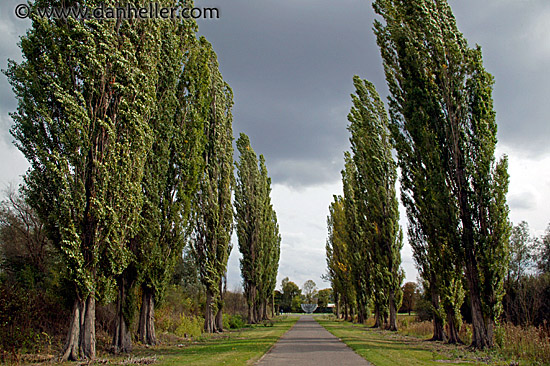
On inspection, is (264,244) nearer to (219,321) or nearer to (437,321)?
(219,321)

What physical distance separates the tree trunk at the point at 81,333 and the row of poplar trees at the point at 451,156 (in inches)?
456

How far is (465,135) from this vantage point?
13.2 m

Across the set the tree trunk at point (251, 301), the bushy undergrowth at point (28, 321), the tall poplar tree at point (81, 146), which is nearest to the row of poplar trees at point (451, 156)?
the tall poplar tree at point (81, 146)

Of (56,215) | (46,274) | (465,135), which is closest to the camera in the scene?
(56,215)

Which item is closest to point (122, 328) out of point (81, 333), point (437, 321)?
point (81, 333)

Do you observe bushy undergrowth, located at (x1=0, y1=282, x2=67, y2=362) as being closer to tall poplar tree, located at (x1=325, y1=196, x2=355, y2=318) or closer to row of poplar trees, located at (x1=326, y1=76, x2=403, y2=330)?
row of poplar trees, located at (x1=326, y1=76, x2=403, y2=330)

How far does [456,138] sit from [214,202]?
547 inches

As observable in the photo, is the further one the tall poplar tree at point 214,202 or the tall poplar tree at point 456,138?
the tall poplar tree at point 214,202

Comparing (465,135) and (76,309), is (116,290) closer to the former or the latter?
(76,309)

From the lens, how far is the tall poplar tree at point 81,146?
991cm

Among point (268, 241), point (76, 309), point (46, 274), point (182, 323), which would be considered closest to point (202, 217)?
point (182, 323)

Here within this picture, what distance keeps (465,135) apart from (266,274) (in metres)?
25.4

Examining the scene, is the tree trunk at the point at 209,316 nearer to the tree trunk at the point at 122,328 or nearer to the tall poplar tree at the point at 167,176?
the tall poplar tree at the point at 167,176

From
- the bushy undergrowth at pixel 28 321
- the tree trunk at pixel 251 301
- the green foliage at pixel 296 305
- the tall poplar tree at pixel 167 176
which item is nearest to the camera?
the bushy undergrowth at pixel 28 321
